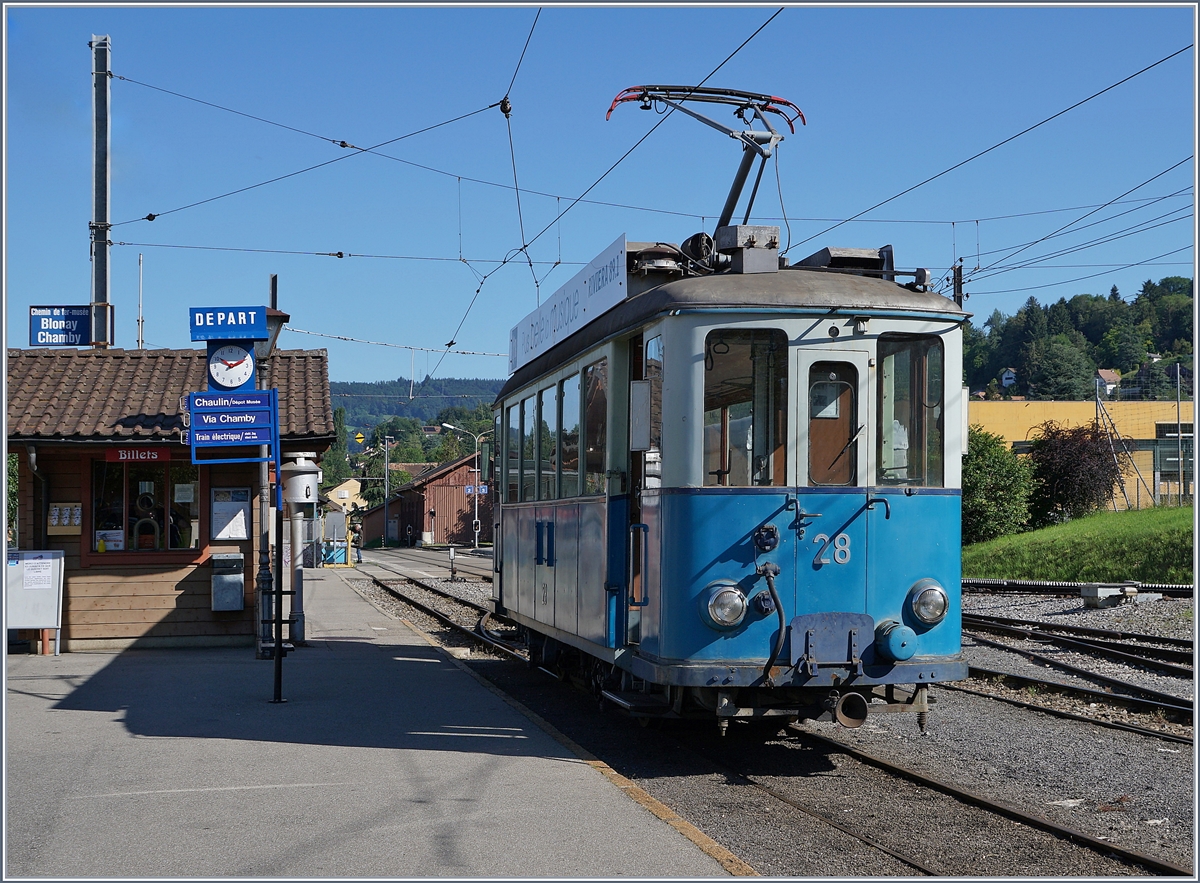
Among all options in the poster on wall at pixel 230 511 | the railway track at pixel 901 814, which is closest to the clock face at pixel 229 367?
the poster on wall at pixel 230 511

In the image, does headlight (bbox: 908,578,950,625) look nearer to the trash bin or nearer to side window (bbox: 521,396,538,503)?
side window (bbox: 521,396,538,503)

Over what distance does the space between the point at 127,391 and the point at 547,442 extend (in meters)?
6.89

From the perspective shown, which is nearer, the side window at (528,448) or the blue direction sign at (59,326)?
the side window at (528,448)

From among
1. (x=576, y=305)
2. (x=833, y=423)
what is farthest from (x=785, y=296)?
(x=576, y=305)

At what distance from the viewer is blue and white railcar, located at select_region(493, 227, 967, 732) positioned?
761 cm

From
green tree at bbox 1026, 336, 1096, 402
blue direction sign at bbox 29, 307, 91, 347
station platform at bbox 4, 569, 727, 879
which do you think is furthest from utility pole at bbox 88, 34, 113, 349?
green tree at bbox 1026, 336, 1096, 402

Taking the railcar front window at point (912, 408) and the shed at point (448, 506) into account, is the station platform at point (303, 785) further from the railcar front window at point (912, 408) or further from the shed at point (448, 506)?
the shed at point (448, 506)

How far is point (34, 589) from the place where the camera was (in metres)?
13.9

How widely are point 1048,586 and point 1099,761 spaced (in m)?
17.1

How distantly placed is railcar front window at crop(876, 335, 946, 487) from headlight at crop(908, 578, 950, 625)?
66 cm

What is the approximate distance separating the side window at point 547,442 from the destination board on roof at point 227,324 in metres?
4.50

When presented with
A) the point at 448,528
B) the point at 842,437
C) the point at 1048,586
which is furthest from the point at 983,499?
the point at 448,528

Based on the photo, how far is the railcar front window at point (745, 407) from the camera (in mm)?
7770

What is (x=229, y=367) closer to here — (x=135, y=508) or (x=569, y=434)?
(x=135, y=508)
